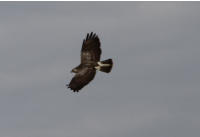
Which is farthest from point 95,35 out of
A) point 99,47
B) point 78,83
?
point 78,83

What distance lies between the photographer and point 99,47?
41000 mm

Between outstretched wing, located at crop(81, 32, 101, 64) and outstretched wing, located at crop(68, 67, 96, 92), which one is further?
outstretched wing, located at crop(81, 32, 101, 64)

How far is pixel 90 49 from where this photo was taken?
1619 inches

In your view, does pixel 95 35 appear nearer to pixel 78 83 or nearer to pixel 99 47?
pixel 99 47

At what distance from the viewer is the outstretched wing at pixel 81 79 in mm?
38969

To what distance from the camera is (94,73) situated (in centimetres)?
3981

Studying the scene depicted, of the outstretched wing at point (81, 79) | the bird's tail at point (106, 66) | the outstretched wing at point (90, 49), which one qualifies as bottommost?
the outstretched wing at point (81, 79)

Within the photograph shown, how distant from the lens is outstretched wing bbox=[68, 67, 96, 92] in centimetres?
3897

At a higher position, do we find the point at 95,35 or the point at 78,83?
the point at 95,35

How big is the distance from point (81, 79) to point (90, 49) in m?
2.46

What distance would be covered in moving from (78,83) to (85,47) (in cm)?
298

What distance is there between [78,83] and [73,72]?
1.42m

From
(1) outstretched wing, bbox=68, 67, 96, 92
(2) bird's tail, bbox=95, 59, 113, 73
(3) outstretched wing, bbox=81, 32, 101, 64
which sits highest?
(3) outstretched wing, bbox=81, 32, 101, 64

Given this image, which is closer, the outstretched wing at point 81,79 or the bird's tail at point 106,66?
the outstretched wing at point 81,79
